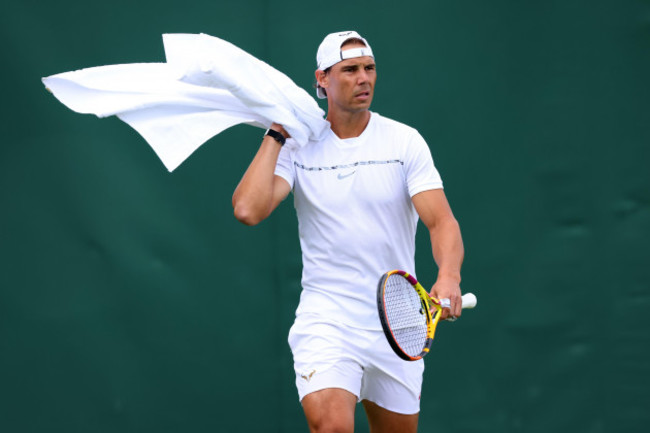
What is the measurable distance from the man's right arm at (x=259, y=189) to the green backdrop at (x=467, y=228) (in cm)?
120

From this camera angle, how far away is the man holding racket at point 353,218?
411 cm

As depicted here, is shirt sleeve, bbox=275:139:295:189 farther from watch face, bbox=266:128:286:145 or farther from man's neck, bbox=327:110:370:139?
man's neck, bbox=327:110:370:139

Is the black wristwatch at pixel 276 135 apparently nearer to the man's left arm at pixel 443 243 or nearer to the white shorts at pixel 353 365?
the man's left arm at pixel 443 243

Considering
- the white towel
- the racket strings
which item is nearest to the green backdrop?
the white towel

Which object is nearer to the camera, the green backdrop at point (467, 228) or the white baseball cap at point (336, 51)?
the white baseball cap at point (336, 51)

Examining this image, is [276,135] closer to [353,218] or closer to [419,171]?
[353,218]

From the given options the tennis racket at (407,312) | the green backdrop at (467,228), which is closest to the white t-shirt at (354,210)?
the tennis racket at (407,312)

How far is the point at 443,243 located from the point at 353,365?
60 cm

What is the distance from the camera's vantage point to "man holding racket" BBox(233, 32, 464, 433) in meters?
4.11

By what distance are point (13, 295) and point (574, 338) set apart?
284cm

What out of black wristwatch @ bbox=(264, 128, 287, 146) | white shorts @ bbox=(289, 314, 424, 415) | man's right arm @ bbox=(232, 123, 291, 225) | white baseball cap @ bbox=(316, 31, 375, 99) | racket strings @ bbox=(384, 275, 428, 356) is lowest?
white shorts @ bbox=(289, 314, 424, 415)

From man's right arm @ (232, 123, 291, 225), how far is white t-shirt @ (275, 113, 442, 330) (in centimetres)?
13

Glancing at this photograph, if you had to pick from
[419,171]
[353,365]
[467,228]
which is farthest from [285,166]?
[467,228]

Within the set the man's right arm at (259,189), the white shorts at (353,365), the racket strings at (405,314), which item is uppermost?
the man's right arm at (259,189)
